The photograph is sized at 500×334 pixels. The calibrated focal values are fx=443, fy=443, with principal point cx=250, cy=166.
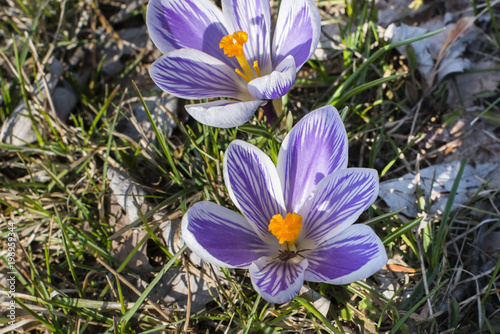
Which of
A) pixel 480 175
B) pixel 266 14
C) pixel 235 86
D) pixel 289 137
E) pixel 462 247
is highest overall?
pixel 266 14

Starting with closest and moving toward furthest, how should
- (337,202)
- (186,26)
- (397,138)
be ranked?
(337,202) < (186,26) < (397,138)

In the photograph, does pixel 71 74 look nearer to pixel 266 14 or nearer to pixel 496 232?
pixel 266 14

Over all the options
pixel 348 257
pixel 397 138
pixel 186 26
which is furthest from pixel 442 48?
pixel 348 257

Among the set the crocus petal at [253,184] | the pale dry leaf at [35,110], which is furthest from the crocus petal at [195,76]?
the pale dry leaf at [35,110]

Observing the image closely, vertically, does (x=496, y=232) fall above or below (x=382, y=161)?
below

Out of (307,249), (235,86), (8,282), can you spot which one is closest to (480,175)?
(307,249)

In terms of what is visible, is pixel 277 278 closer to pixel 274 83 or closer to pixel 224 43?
pixel 274 83

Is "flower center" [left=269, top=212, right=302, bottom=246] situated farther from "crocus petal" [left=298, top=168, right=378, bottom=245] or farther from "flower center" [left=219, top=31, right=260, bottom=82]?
"flower center" [left=219, top=31, right=260, bottom=82]
